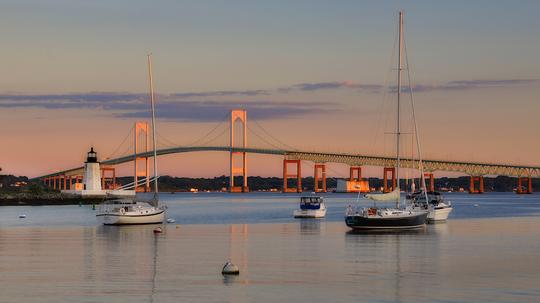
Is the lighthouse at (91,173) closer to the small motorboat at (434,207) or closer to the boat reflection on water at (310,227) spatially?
the boat reflection on water at (310,227)

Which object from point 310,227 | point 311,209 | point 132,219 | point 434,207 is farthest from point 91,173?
point 310,227

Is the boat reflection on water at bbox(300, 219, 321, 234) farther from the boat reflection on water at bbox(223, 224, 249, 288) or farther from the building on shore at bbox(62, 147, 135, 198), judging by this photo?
the building on shore at bbox(62, 147, 135, 198)

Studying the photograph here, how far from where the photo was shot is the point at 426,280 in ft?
91.5

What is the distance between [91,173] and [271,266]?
8125cm

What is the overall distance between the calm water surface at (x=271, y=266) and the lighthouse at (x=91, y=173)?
5215 cm

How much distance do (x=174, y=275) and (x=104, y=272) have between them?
2.51m

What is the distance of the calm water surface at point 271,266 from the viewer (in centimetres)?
2448

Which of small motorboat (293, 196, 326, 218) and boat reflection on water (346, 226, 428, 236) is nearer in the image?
boat reflection on water (346, 226, 428, 236)

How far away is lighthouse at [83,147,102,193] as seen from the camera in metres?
104

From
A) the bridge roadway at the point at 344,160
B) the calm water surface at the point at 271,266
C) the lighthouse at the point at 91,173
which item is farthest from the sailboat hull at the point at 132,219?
the bridge roadway at the point at 344,160

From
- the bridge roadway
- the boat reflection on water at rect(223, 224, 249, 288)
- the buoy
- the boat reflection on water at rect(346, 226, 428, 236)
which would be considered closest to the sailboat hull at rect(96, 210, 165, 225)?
the boat reflection on water at rect(223, 224, 249, 288)

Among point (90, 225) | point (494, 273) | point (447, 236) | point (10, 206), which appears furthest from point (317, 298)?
point (10, 206)

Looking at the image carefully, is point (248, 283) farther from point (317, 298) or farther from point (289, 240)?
point (289, 240)

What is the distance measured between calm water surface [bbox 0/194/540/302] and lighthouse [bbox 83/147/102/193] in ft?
171
